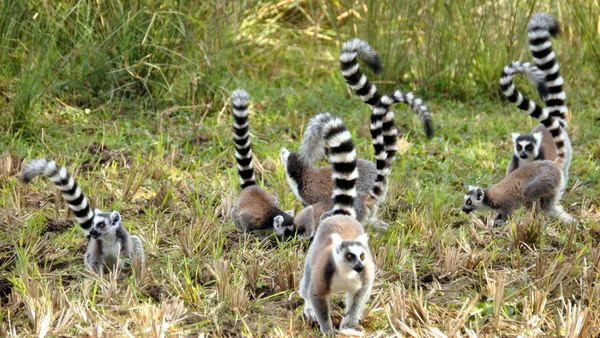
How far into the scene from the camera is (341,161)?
14.7 ft

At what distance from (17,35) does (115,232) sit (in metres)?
3.73

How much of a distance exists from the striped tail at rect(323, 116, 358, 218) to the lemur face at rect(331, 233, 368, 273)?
0.72 metres

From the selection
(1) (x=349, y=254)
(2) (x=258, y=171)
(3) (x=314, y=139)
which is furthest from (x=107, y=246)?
(2) (x=258, y=171)

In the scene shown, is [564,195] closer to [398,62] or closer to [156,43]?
[398,62]

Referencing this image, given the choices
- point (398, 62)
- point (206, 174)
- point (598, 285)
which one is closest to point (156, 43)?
point (206, 174)

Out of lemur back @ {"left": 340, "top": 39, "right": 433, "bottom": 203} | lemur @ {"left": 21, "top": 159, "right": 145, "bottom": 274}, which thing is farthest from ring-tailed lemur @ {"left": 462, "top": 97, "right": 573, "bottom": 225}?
lemur @ {"left": 21, "top": 159, "right": 145, "bottom": 274}

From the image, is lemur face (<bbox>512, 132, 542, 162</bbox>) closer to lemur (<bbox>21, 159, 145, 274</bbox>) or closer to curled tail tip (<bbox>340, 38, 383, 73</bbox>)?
curled tail tip (<bbox>340, 38, 383, 73</bbox>)

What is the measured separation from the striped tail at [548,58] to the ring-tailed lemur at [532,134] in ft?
0.71

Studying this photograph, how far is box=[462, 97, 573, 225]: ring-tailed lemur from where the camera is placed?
564 cm

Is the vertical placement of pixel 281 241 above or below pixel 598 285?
below

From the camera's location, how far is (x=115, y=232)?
15.4 ft

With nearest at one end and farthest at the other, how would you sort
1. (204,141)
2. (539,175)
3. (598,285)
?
(598,285) < (539,175) < (204,141)

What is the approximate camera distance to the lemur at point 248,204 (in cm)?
528

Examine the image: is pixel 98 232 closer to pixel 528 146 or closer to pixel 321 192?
pixel 321 192
